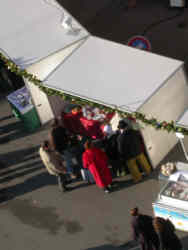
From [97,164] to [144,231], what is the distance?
2.13 m

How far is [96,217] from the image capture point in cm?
1043

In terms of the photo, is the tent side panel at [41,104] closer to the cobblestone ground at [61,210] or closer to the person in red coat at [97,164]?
the cobblestone ground at [61,210]

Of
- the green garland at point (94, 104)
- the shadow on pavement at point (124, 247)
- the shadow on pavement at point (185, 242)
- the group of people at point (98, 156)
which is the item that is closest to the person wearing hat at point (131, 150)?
the group of people at point (98, 156)

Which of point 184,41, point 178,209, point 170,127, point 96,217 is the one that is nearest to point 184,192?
point 178,209

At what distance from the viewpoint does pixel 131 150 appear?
34.8 feet

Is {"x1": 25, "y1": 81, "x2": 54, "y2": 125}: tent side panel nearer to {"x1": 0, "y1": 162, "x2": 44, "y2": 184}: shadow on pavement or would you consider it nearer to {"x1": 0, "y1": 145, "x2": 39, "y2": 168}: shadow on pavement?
{"x1": 0, "y1": 145, "x2": 39, "y2": 168}: shadow on pavement

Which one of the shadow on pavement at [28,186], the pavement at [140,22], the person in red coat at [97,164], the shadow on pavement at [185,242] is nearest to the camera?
the shadow on pavement at [185,242]

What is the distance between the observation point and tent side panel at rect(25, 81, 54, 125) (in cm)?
1242

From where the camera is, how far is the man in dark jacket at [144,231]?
856 centimetres

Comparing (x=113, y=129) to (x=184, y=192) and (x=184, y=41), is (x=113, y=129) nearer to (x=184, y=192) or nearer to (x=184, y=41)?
(x=184, y=192)

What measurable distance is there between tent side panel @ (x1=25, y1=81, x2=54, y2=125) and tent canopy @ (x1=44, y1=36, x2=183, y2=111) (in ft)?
2.97

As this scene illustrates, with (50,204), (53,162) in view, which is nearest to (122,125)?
(53,162)

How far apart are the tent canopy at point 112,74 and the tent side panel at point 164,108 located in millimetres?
127

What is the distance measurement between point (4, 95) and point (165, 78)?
5253 mm
